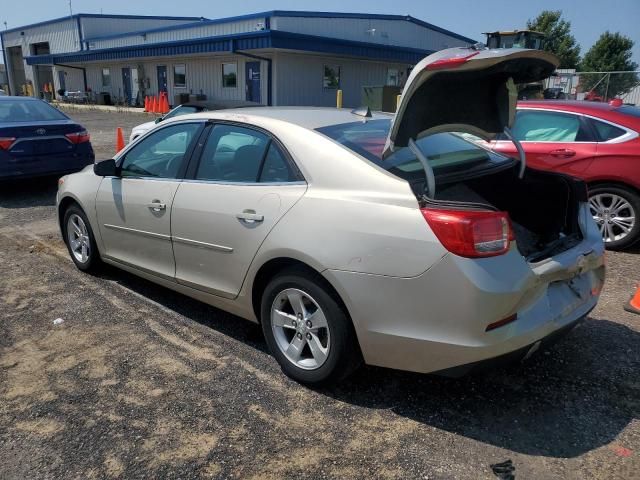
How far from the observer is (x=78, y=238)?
5125mm

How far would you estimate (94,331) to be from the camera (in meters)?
Answer: 3.95

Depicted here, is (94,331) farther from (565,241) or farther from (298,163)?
(565,241)

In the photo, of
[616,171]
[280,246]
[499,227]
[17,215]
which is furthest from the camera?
[17,215]

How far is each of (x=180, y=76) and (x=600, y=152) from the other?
86.9ft

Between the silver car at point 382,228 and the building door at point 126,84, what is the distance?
1243 inches

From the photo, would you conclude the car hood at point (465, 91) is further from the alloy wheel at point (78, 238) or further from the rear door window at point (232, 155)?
the alloy wheel at point (78, 238)

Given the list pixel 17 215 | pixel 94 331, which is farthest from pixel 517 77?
pixel 17 215

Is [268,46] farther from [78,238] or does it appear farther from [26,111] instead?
[78,238]

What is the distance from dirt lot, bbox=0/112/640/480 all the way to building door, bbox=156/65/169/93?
27741 millimetres

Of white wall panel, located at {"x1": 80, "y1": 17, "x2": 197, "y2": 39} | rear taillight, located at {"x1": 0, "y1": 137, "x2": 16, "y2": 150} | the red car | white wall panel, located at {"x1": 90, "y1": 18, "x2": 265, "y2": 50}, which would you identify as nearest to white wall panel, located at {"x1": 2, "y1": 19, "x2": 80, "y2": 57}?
white wall panel, located at {"x1": 80, "y1": 17, "x2": 197, "y2": 39}

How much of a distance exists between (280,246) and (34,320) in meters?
2.31

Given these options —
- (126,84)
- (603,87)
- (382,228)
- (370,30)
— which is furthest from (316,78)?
(382,228)

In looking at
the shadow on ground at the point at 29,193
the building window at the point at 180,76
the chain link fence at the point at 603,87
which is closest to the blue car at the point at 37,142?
the shadow on ground at the point at 29,193

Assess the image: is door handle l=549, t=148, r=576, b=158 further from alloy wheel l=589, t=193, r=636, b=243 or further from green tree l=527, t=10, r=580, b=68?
green tree l=527, t=10, r=580, b=68
